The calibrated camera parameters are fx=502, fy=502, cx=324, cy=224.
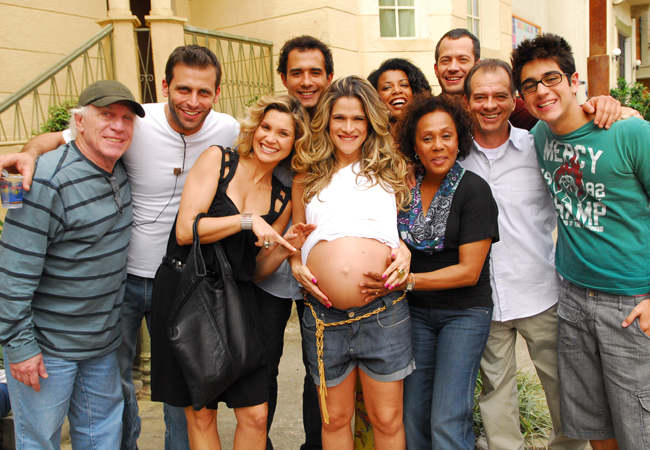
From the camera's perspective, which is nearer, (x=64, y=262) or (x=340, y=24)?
(x=64, y=262)

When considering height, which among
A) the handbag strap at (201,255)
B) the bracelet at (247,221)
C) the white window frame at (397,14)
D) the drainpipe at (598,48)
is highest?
the white window frame at (397,14)

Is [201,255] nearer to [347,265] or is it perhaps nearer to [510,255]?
[347,265]

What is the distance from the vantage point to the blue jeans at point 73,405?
2.42 meters

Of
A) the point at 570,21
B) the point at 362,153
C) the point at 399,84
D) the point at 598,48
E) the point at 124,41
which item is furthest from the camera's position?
the point at 570,21

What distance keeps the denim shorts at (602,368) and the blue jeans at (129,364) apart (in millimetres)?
2176

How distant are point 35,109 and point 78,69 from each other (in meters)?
0.86

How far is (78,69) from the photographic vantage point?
654 cm

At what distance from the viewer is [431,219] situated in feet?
8.73

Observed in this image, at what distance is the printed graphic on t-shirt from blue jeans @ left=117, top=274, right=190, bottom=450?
2.36 m

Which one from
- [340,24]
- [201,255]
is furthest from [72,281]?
[340,24]

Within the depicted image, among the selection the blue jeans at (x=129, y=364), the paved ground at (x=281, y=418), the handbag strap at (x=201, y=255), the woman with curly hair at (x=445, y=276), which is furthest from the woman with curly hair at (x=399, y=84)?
the paved ground at (x=281, y=418)

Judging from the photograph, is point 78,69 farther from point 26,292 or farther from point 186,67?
point 26,292

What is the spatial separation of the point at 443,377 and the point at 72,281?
6.32 feet

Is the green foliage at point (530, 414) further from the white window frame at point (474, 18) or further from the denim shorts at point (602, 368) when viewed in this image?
the white window frame at point (474, 18)
